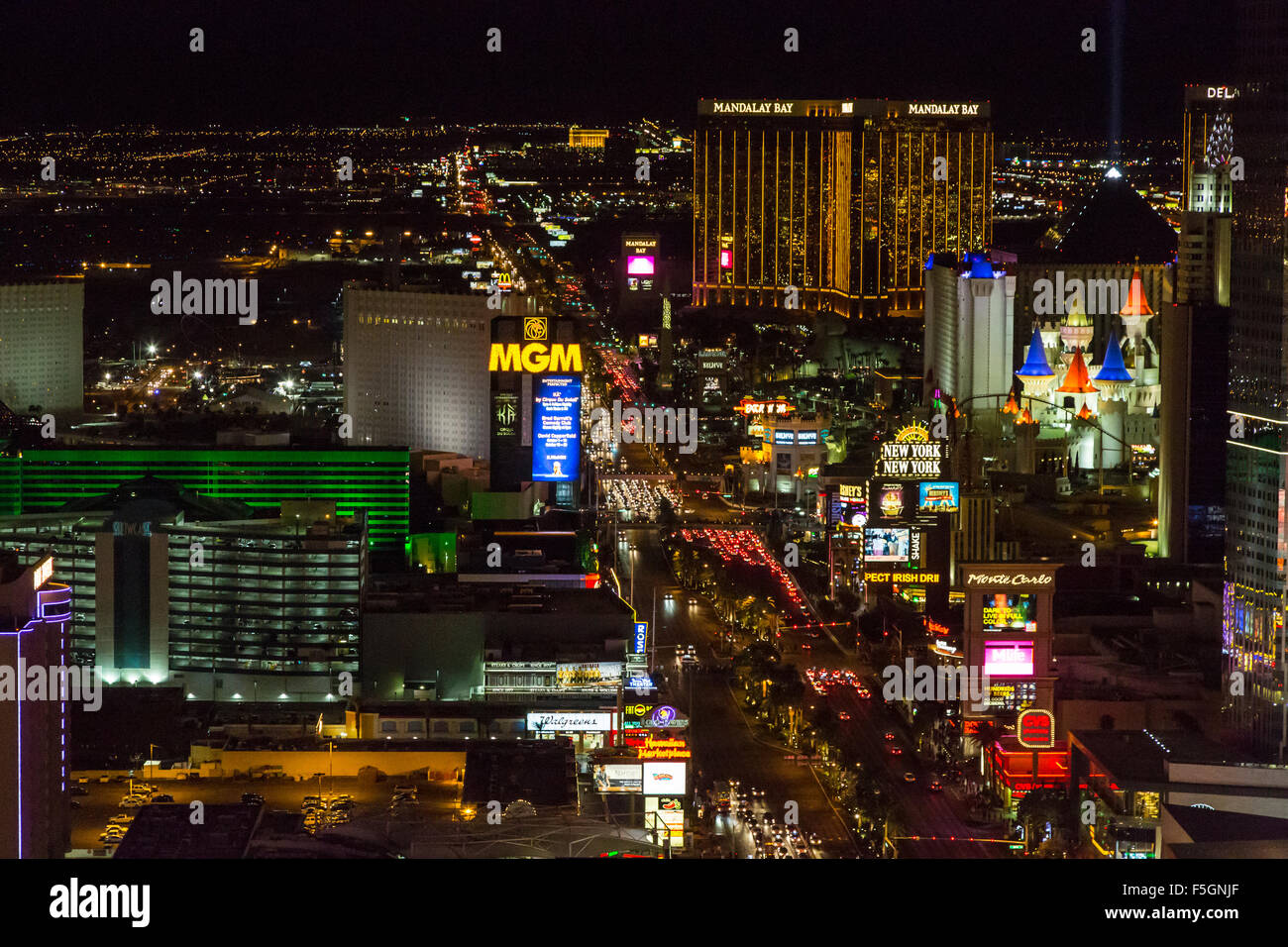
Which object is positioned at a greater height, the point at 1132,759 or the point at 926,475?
the point at 926,475

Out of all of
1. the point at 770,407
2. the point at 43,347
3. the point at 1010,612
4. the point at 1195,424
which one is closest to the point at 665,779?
the point at 1010,612

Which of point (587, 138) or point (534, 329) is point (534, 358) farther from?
point (587, 138)

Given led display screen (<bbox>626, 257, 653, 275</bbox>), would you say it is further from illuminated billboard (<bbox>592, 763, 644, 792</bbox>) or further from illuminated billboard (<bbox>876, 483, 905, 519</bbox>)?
illuminated billboard (<bbox>592, 763, 644, 792</bbox>)

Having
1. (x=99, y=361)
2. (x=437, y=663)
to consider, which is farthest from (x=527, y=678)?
(x=99, y=361)

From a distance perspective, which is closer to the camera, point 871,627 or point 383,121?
point 871,627

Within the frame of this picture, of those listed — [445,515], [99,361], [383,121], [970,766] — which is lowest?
[970,766]

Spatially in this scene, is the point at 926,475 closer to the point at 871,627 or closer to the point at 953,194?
the point at 871,627
